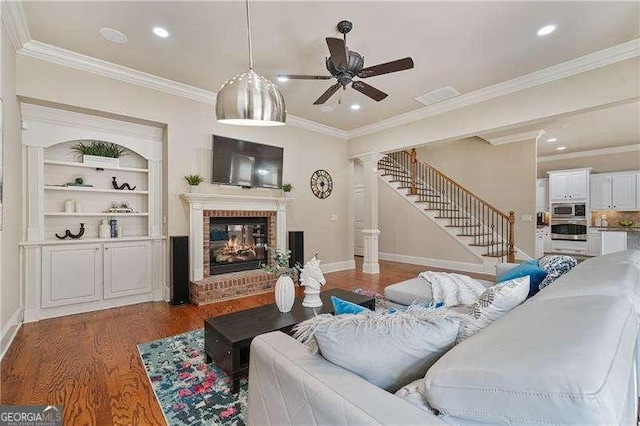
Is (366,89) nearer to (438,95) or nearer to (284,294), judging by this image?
(438,95)

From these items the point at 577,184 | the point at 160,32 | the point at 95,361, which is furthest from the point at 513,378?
the point at 577,184

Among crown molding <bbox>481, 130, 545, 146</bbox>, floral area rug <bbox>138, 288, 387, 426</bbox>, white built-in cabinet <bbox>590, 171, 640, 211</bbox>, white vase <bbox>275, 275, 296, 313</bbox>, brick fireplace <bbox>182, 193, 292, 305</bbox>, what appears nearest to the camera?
floral area rug <bbox>138, 288, 387, 426</bbox>

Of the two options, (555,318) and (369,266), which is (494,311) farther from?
(369,266)

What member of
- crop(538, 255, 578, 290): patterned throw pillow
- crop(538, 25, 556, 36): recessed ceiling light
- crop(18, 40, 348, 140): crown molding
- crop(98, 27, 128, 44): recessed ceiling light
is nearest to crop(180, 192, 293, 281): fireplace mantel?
crop(18, 40, 348, 140): crown molding

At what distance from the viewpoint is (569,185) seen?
8.48 m

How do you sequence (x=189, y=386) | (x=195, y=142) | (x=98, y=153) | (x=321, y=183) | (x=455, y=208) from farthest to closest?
(x=455, y=208), (x=321, y=183), (x=195, y=142), (x=98, y=153), (x=189, y=386)

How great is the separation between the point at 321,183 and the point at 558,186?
7292 mm

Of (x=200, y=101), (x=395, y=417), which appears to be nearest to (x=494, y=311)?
(x=395, y=417)

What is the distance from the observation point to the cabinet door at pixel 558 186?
859 cm

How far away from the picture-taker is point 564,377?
0.65m

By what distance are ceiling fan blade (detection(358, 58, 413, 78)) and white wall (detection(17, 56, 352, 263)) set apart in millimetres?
2559

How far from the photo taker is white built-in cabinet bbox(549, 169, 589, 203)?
8195mm

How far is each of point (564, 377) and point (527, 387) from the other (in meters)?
0.08

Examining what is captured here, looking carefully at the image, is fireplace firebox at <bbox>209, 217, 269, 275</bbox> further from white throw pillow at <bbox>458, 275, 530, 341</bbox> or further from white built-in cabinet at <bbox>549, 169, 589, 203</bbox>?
white built-in cabinet at <bbox>549, 169, 589, 203</bbox>
